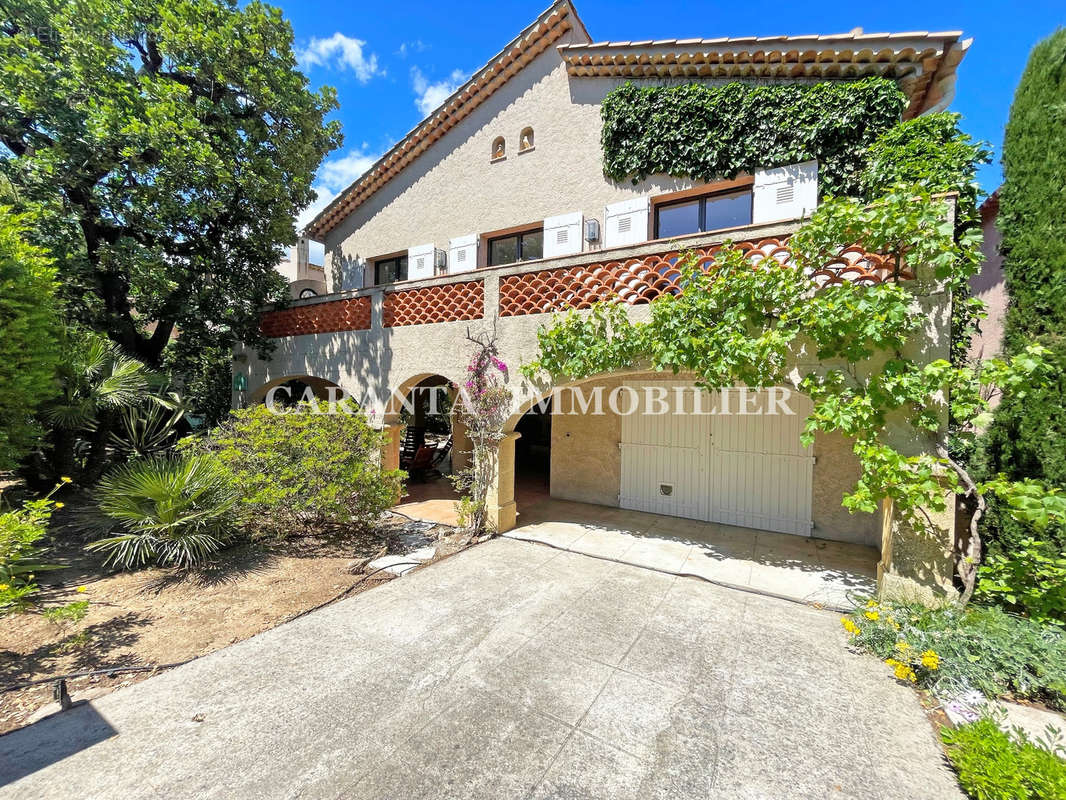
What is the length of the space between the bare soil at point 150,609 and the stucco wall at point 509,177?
300 inches

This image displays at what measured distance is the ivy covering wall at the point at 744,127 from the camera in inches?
252

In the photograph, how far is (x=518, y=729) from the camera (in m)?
2.96

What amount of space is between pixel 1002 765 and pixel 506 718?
3033 mm

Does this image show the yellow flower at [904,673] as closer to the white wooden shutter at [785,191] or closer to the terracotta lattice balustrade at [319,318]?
the white wooden shutter at [785,191]

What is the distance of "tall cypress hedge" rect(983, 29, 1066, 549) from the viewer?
12.0 ft

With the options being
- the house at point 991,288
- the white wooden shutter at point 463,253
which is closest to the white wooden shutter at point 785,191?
the house at point 991,288

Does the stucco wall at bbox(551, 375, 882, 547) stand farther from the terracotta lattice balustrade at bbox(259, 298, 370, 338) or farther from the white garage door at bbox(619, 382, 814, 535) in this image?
the terracotta lattice balustrade at bbox(259, 298, 370, 338)

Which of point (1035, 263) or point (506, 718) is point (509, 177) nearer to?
point (1035, 263)

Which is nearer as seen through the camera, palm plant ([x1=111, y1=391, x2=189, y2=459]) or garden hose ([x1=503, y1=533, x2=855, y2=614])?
garden hose ([x1=503, y1=533, x2=855, y2=614])

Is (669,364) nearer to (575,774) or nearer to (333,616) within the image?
(575,774)

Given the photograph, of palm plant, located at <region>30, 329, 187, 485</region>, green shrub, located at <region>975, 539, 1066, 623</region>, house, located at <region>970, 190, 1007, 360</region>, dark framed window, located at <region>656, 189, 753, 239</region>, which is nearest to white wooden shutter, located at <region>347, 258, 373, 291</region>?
palm plant, located at <region>30, 329, 187, 485</region>

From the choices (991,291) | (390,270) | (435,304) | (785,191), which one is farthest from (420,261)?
(991,291)

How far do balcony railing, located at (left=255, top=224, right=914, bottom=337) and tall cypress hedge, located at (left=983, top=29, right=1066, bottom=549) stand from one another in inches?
35.0

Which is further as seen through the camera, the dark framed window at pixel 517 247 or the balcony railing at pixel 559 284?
the dark framed window at pixel 517 247
